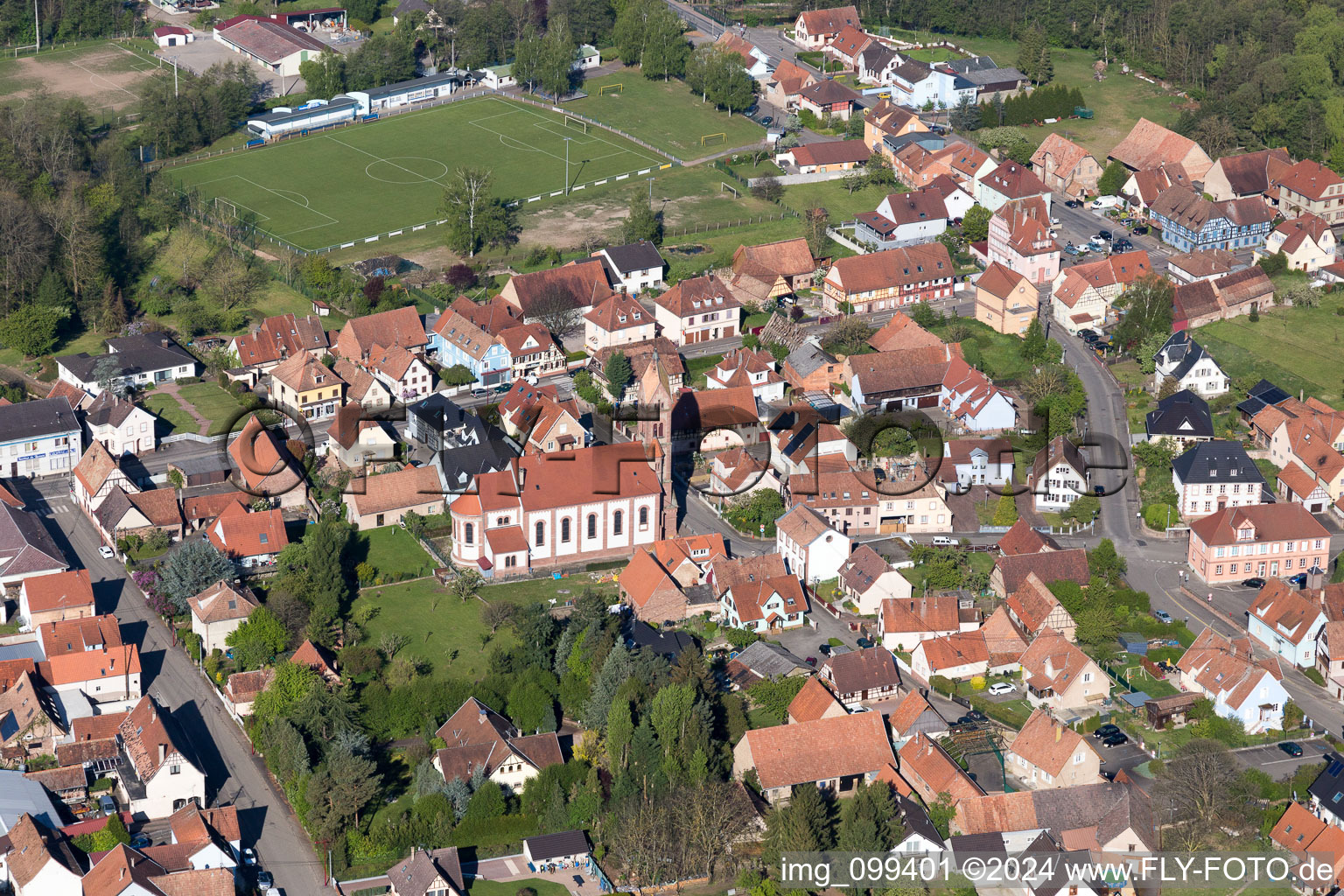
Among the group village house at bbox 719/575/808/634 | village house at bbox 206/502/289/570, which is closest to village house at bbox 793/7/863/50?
village house at bbox 719/575/808/634

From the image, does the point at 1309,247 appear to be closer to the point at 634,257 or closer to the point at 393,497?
the point at 634,257

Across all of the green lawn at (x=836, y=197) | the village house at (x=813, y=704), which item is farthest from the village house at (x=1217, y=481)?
the green lawn at (x=836, y=197)

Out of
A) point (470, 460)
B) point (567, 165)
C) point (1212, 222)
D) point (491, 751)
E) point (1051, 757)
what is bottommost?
point (567, 165)

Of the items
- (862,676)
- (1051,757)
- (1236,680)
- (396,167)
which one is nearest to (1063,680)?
(1051,757)

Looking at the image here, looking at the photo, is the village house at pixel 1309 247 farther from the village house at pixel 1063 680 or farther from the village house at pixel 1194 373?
the village house at pixel 1063 680

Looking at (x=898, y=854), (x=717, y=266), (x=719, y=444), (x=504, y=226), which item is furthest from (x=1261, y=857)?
(x=504, y=226)

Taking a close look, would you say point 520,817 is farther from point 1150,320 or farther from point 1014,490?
point 1150,320
